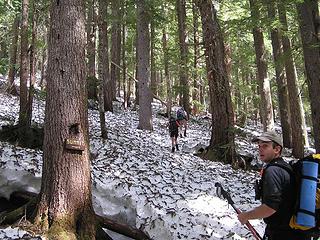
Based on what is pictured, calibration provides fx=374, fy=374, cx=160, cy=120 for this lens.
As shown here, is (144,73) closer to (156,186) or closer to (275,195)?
(156,186)

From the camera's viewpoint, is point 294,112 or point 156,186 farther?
point 294,112

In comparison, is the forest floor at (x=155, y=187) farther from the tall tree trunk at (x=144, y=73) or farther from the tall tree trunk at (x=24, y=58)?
the tall tree trunk at (x=144, y=73)

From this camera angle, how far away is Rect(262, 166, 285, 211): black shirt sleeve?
11.4 feet

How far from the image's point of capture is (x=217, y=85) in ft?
38.9

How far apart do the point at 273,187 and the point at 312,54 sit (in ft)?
27.7

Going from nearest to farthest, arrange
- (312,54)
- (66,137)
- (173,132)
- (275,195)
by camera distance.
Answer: (275,195) < (66,137) < (312,54) < (173,132)

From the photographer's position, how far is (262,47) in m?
16.1

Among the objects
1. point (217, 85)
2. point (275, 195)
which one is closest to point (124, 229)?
point (275, 195)

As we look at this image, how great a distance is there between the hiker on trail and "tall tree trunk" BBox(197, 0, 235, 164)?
26.0 ft

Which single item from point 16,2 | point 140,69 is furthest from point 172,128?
point 16,2

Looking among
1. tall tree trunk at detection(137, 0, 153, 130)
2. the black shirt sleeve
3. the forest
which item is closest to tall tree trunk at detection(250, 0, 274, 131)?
the forest

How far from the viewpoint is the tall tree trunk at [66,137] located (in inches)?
215

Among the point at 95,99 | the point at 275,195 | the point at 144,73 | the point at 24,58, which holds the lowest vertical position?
the point at 275,195

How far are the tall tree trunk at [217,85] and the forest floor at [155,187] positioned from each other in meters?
0.71
